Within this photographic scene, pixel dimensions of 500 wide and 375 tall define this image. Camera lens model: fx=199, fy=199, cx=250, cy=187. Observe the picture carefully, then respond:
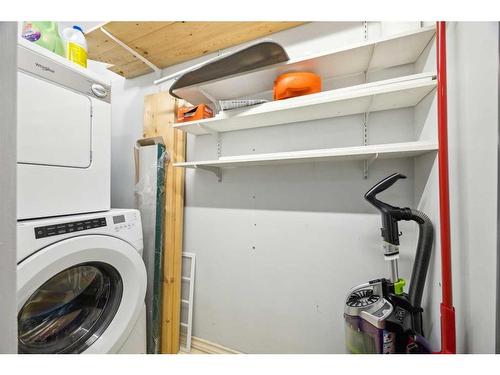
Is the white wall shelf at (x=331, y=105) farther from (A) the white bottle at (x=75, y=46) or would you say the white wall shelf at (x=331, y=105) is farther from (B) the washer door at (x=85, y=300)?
(B) the washer door at (x=85, y=300)

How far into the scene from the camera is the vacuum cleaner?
733mm

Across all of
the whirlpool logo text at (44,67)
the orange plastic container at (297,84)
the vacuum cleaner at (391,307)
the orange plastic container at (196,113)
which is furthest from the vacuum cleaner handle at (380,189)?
the whirlpool logo text at (44,67)

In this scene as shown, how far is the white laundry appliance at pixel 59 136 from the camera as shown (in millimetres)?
783

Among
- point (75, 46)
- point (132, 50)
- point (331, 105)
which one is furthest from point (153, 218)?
point (331, 105)

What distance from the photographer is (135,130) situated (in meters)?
1.68

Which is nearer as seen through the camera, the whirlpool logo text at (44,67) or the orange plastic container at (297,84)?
the whirlpool logo text at (44,67)

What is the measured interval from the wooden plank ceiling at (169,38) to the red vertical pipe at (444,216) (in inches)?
33.3

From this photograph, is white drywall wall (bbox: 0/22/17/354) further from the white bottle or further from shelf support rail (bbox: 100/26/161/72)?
shelf support rail (bbox: 100/26/161/72)

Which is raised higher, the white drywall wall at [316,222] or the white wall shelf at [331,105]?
the white wall shelf at [331,105]

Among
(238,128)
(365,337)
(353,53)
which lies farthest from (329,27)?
(365,337)

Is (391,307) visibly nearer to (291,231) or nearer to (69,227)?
(291,231)

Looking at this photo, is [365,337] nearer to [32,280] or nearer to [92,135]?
[32,280]

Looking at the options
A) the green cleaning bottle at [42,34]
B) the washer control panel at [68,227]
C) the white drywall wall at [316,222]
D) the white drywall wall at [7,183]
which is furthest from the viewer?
the green cleaning bottle at [42,34]
